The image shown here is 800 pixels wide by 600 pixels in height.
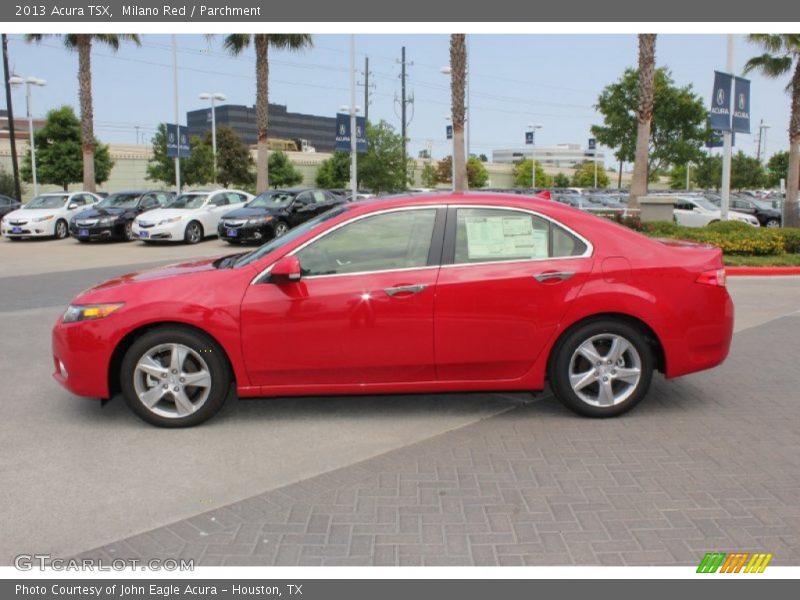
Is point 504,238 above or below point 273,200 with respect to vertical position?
below

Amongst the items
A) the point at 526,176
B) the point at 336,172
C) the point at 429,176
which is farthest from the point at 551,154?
the point at 336,172

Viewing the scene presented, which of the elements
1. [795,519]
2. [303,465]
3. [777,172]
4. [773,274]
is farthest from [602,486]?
[777,172]

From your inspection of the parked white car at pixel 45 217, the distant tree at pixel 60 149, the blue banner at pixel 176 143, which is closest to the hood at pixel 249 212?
the parked white car at pixel 45 217

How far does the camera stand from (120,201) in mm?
24078

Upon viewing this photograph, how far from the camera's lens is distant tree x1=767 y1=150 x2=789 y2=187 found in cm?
8301

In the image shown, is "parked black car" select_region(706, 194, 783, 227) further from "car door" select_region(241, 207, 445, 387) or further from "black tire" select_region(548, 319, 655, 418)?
"car door" select_region(241, 207, 445, 387)

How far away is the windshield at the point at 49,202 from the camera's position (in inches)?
987

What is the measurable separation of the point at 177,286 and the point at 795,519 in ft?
13.1

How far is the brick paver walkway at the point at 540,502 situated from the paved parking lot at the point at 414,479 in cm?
1

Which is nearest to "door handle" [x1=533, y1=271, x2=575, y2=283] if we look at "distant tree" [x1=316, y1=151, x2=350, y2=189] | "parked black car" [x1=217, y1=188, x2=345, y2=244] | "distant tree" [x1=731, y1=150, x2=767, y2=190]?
"parked black car" [x1=217, y1=188, x2=345, y2=244]

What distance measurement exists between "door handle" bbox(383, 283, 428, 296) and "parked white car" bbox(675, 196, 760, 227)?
24233 millimetres

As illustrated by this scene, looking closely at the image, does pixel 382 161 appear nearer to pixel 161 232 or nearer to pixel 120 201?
pixel 120 201

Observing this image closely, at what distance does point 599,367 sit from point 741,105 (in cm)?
1572

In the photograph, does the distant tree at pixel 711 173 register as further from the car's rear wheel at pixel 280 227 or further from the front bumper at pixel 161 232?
the front bumper at pixel 161 232
